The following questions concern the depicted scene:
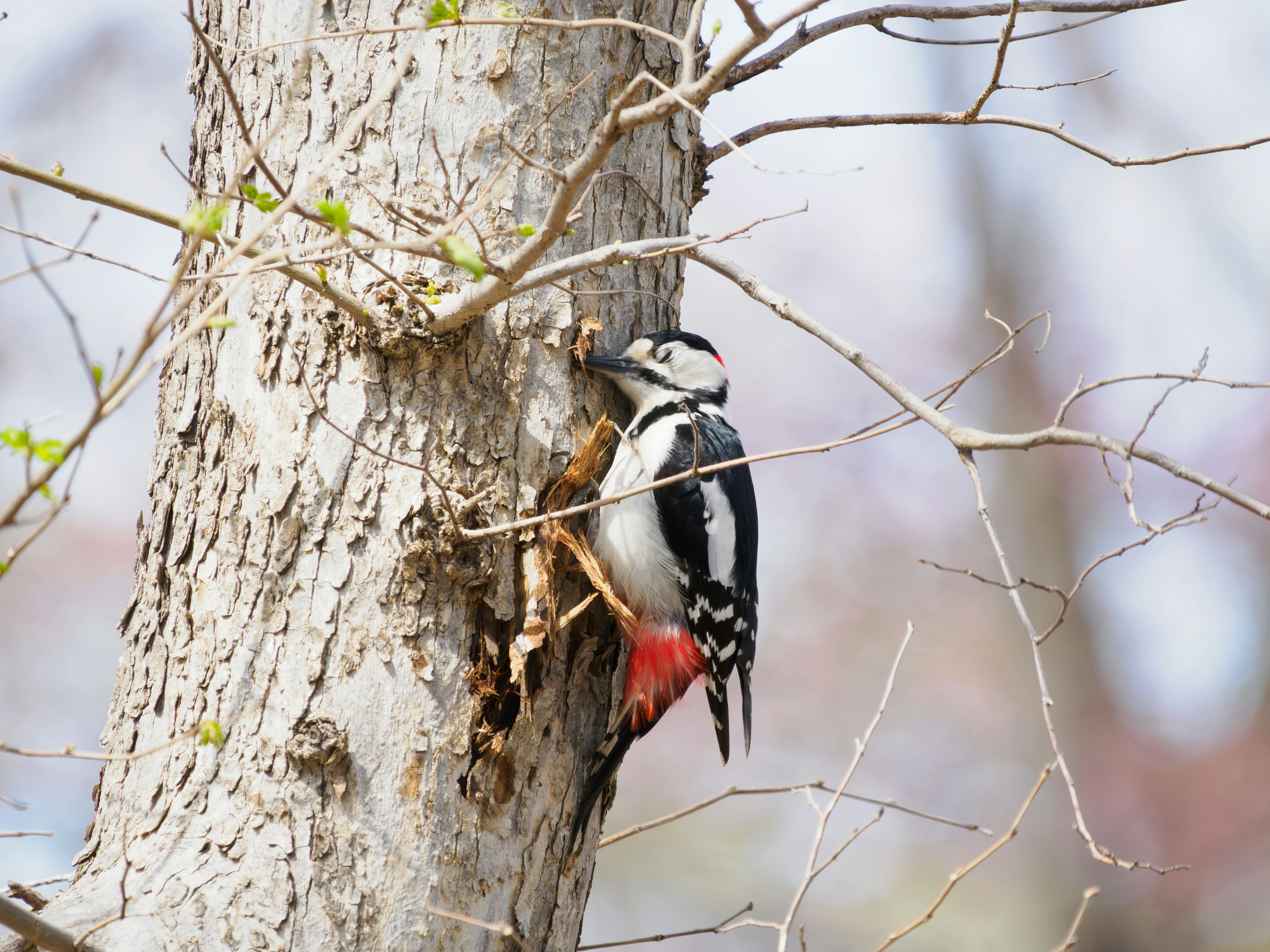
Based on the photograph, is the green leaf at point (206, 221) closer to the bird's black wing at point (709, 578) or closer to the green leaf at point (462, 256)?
the green leaf at point (462, 256)

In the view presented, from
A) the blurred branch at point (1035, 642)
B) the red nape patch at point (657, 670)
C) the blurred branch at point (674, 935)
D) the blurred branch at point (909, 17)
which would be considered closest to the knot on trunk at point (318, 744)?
the red nape patch at point (657, 670)

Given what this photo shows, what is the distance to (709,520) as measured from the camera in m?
2.93

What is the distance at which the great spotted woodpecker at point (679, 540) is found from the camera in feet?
8.71

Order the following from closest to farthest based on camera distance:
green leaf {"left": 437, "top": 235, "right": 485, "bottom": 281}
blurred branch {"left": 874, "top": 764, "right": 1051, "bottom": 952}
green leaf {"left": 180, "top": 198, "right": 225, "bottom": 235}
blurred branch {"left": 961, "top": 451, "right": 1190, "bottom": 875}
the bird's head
Result: green leaf {"left": 180, "top": 198, "right": 225, "bottom": 235} → green leaf {"left": 437, "top": 235, "right": 485, "bottom": 281} → blurred branch {"left": 961, "top": 451, "right": 1190, "bottom": 875} → blurred branch {"left": 874, "top": 764, "right": 1051, "bottom": 952} → the bird's head

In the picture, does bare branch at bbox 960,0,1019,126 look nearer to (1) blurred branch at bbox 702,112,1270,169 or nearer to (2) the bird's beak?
(1) blurred branch at bbox 702,112,1270,169

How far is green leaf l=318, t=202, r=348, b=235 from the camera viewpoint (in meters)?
1.33

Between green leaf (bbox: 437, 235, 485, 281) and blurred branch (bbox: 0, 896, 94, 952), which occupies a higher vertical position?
green leaf (bbox: 437, 235, 485, 281)

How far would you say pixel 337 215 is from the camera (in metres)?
1.33

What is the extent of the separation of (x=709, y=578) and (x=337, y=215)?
1812 millimetres

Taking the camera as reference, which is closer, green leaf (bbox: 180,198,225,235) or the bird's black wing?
green leaf (bbox: 180,198,225,235)

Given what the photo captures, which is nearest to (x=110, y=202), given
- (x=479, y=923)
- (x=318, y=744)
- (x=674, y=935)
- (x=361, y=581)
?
(x=361, y=581)

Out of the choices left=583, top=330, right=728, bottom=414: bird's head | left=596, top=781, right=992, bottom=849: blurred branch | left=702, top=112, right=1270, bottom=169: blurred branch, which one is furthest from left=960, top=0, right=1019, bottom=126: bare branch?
left=596, top=781, right=992, bottom=849: blurred branch

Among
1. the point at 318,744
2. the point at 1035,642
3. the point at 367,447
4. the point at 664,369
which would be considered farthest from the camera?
the point at 664,369

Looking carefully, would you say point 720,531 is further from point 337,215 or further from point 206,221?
point 206,221
